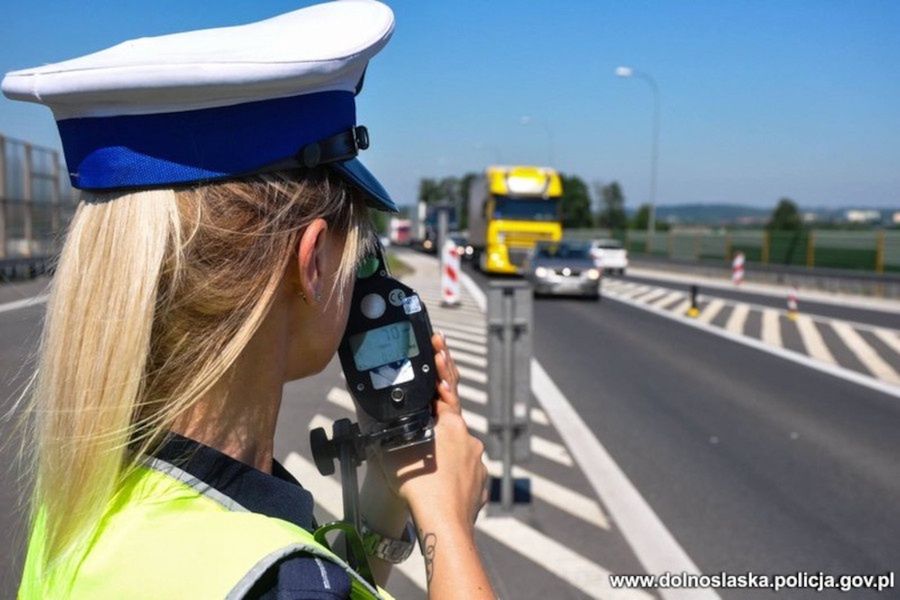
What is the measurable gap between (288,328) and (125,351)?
0.22 m

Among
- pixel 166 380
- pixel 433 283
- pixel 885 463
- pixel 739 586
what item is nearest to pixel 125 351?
pixel 166 380

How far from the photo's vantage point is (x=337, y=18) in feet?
4.09

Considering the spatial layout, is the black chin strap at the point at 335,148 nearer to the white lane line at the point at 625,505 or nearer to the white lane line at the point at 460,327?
the white lane line at the point at 625,505

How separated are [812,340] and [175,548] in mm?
16578

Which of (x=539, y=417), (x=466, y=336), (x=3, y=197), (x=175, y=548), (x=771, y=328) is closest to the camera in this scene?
(x=175, y=548)

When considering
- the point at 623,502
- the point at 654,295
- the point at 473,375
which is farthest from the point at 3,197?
the point at 623,502

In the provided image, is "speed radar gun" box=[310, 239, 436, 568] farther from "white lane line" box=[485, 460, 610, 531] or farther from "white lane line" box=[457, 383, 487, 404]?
"white lane line" box=[457, 383, 487, 404]

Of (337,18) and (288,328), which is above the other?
(337,18)

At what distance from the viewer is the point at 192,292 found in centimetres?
116

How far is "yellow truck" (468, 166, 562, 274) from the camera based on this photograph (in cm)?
3622

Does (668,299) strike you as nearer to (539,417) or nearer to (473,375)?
(473,375)

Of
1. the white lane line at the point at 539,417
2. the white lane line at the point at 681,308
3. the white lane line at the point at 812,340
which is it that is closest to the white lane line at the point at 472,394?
the white lane line at the point at 539,417

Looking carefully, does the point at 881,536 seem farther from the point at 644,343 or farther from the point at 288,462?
the point at 644,343

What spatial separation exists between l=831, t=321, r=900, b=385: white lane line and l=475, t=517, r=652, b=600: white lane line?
757cm
